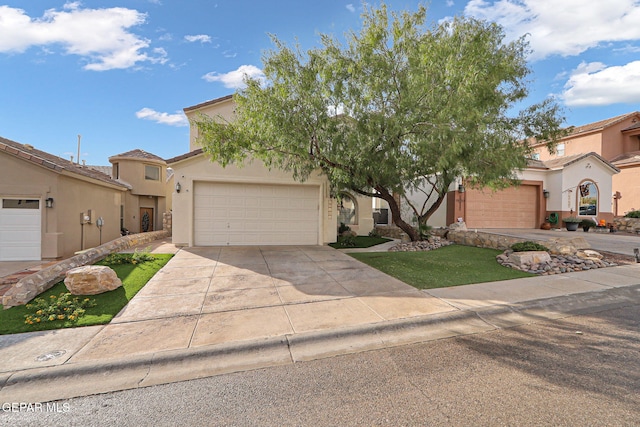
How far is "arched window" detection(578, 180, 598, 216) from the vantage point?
679 inches

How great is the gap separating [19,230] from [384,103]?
12.5 meters

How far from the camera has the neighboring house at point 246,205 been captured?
11.0m

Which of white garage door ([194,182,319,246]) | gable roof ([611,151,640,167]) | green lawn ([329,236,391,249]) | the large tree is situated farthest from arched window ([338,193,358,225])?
gable roof ([611,151,640,167])

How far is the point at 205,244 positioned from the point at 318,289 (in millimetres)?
6699

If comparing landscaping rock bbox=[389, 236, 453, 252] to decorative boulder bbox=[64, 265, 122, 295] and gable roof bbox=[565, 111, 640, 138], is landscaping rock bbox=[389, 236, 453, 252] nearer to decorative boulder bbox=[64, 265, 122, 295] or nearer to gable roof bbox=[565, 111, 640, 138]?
decorative boulder bbox=[64, 265, 122, 295]

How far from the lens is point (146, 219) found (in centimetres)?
1983

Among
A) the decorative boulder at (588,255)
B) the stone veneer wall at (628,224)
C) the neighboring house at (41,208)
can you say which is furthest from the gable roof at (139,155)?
the stone veneer wall at (628,224)

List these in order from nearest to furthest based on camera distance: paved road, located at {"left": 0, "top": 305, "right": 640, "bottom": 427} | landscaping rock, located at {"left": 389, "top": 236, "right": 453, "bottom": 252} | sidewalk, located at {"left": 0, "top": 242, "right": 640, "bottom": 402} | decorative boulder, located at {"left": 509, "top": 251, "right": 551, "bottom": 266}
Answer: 1. paved road, located at {"left": 0, "top": 305, "right": 640, "bottom": 427}
2. sidewalk, located at {"left": 0, "top": 242, "right": 640, "bottom": 402}
3. decorative boulder, located at {"left": 509, "top": 251, "right": 551, "bottom": 266}
4. landscaping rock, located at {"left": 389, "top": 236, "right": 453, "bottom": 252}

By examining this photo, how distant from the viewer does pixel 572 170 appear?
17.0 metres

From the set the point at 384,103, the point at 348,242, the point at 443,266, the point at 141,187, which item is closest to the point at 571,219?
the point at 348,242

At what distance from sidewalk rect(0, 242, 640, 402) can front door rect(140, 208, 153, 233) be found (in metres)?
14.5

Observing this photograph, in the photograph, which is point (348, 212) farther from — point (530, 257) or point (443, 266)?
point (530, 257)

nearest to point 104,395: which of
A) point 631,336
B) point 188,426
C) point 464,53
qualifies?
point 188,426

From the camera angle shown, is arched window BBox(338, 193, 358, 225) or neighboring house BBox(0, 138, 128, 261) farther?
arched window BBox(338, 193, 358, 225)
